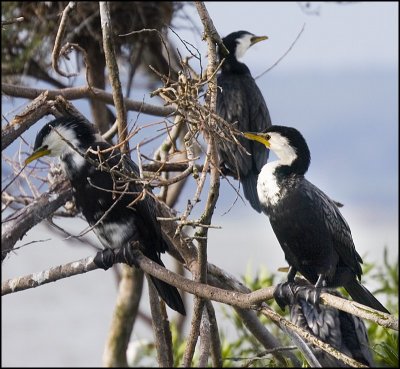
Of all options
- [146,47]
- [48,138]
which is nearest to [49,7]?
[146,47]

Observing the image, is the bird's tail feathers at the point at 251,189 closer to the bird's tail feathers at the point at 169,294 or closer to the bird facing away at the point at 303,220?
the bird's tail feathers at the point at 169,294

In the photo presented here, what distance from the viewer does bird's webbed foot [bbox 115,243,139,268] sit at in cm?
250

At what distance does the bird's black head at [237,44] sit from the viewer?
12.1ft

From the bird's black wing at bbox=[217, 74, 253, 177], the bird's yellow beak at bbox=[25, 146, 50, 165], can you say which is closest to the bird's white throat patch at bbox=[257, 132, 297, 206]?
the bird's yellow beak at bbox=[25, 146, 50, 165]

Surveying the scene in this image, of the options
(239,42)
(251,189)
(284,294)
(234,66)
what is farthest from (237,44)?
(284,294)

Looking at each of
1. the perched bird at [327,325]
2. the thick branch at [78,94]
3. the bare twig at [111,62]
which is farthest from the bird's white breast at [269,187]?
the thick branch at [78,94]

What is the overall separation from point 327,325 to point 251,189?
118cm

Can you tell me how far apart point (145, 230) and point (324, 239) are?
558mm

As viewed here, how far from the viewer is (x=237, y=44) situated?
3.81m

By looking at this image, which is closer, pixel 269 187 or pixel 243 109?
pixel 269 187

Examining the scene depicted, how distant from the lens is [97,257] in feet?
8.18

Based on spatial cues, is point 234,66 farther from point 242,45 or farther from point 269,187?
point 269,187

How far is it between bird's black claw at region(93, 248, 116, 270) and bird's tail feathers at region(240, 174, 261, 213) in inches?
31.3

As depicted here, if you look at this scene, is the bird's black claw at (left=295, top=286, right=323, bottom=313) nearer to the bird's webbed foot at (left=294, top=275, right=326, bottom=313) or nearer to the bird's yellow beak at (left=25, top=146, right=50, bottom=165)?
the bird's webbed foot at (left=294, top=275, right=326, bottom=313)
